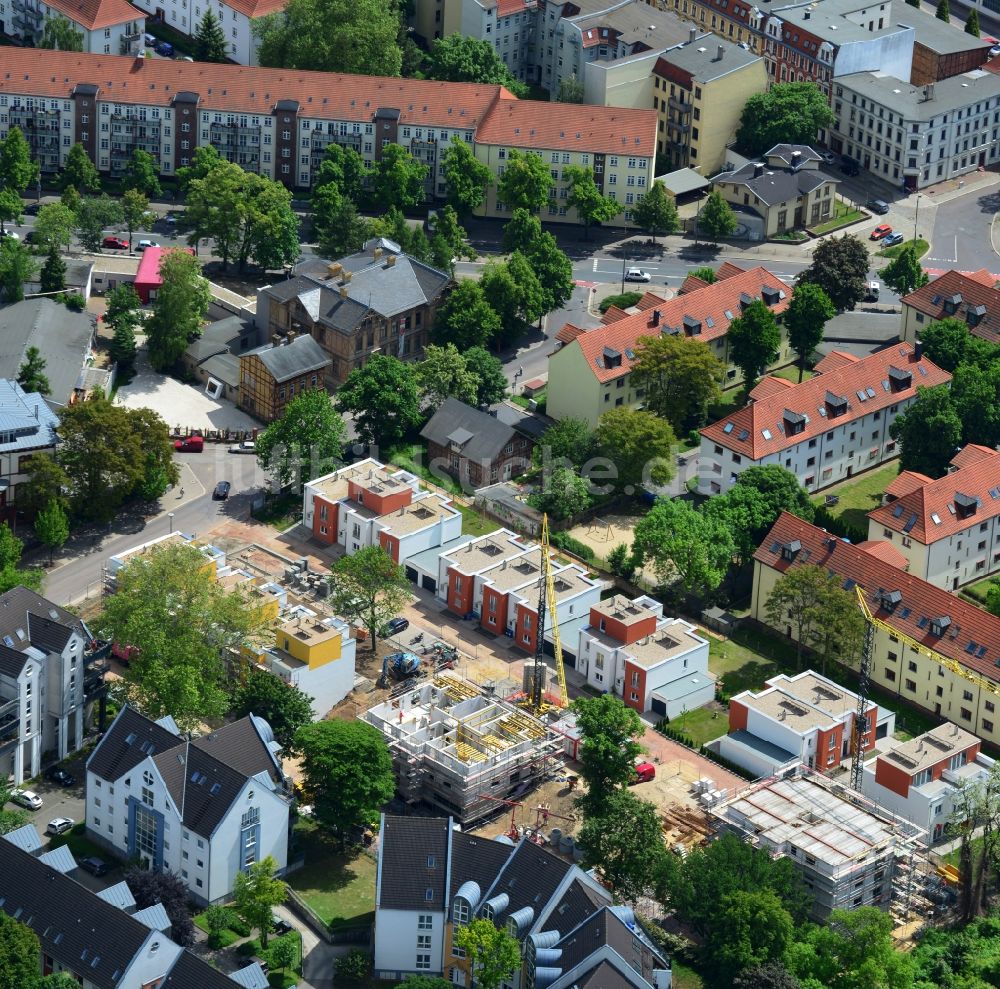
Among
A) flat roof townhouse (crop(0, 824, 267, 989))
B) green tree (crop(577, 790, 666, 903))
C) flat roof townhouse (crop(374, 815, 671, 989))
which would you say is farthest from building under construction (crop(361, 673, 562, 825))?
flat roof townhouse (crop(0, 824, 267, 989))

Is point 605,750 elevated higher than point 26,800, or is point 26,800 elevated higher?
point 605,750

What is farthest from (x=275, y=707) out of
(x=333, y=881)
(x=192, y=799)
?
(x=333, y=881)

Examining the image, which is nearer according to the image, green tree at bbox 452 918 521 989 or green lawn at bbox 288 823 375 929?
green tree at bbox 452 918 521 989

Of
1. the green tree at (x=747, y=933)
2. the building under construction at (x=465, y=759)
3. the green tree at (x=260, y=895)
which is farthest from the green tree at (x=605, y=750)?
the green tree at (x=260, y=895)

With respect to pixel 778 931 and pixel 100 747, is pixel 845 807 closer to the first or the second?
pixel 778 931

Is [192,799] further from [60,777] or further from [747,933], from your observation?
[747,933]

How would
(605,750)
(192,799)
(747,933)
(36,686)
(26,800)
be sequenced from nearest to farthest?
1. (747,933)
2. (192,799)
3. (605,750)
4. (26,800)
5. (36,686)

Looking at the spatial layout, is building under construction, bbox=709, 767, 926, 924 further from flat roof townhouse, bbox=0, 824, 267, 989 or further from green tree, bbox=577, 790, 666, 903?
flat roof townhouse, bbox=0, 824, 267, 989
